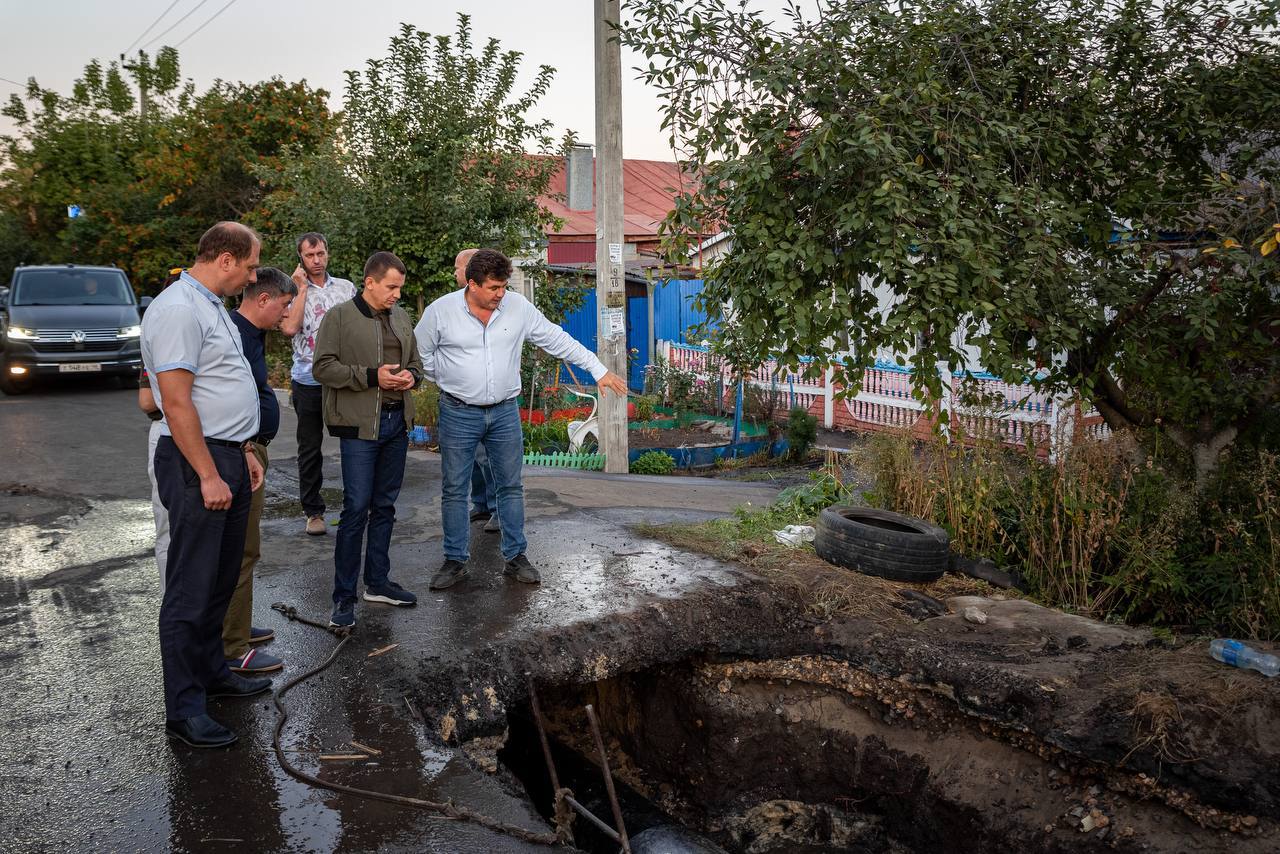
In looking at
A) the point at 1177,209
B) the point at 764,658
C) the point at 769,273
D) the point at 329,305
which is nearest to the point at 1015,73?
the point at 1177,209

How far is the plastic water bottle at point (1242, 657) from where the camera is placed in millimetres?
4516

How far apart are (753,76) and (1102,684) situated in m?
3.61

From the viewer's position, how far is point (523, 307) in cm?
576

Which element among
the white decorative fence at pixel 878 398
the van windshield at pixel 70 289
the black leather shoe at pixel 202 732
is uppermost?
the van windshield at pixel 70 289

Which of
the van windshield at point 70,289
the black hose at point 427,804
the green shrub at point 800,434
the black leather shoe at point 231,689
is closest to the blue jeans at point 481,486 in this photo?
the black leather shoe at point 231,689

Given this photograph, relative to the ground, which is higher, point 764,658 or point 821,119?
point 821,119

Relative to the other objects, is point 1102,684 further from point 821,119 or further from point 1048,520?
point 821,119

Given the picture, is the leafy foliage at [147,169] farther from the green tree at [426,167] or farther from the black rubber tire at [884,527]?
the black rubber tire at [884,527]

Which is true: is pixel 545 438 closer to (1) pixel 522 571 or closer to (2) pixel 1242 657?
(1) pixel 522 571

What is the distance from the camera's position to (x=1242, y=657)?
459cm

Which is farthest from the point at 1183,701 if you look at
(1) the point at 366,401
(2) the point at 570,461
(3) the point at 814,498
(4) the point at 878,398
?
(4) the point at 878,398

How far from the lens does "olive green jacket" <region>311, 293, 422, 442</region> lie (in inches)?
196

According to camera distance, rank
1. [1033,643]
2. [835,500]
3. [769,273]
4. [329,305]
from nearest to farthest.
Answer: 1. [1033,643]
2. [769,273]
3. [329,305]
4. [835,500]

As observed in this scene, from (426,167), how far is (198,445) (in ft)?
31.0
